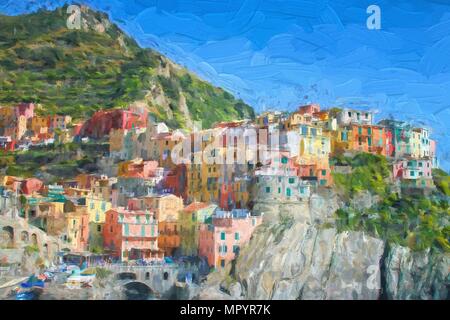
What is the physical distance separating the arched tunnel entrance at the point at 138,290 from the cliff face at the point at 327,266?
54.1 inches

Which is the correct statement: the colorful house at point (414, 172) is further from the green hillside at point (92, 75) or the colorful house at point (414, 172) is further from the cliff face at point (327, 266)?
the green hillside at point (92, 75)

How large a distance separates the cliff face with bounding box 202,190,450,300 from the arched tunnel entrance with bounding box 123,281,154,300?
4.51 ft

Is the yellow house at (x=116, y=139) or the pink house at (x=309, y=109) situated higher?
the pink house at (x=309, y=109)

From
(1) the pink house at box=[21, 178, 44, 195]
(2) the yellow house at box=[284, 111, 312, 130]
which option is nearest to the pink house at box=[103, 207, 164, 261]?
(1) the pink house at box=[21, 178, 44, 195]

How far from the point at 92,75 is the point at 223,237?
7.67 metres

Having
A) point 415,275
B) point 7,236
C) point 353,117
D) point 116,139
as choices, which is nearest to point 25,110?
point 116,139

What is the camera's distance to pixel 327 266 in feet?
46.3

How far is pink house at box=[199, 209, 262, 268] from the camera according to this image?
13.6m

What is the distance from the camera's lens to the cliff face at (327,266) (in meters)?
13.7

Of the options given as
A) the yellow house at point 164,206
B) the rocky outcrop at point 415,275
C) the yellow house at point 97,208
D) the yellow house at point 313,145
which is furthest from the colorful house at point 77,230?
the rocky outcrop at point 415,275
